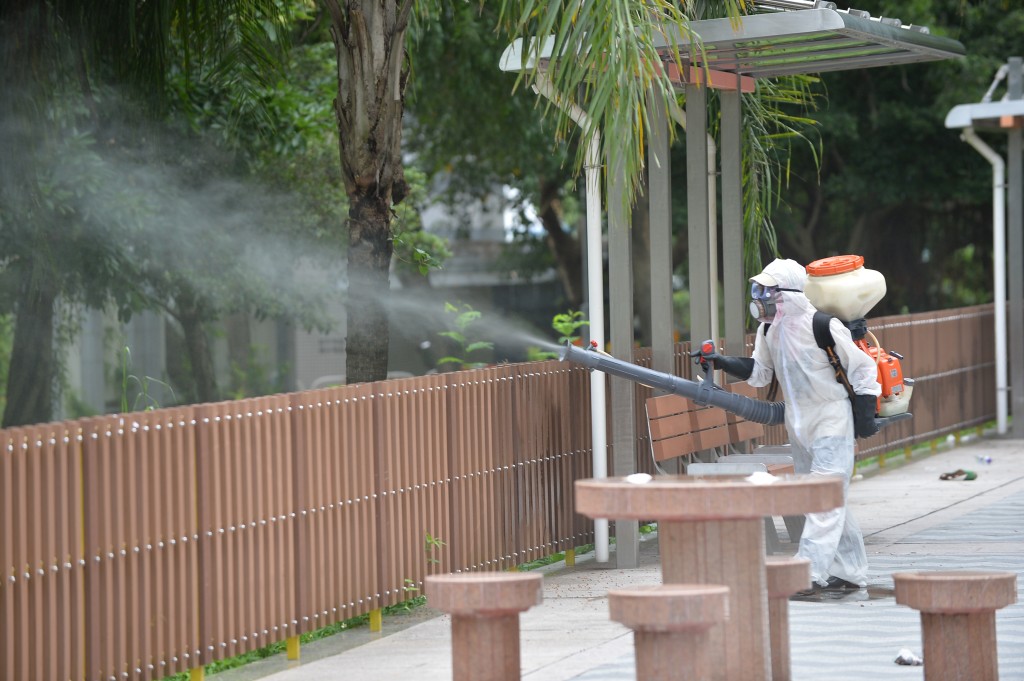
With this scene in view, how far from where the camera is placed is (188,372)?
24.5m

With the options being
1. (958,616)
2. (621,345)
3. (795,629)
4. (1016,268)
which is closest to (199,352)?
(1016,268)

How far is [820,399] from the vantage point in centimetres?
789

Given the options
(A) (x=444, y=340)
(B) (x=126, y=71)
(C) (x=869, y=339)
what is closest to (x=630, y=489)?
(C) (x=869, y=339)

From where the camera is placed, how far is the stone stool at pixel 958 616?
5391 millimetres

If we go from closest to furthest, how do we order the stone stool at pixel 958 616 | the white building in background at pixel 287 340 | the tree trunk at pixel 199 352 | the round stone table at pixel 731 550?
the round stone table at pixel 731 550 < the stone stool at pixel 958 616 < the tree trunk at pixel 199 352 < the white building in background at pixel 287 340

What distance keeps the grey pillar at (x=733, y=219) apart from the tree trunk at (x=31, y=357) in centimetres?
671

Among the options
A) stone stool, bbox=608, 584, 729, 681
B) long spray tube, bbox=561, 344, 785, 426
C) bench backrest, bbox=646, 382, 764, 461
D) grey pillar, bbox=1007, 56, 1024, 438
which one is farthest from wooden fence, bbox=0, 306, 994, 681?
grey pillar, bbox=1007, 56, 1024, 438

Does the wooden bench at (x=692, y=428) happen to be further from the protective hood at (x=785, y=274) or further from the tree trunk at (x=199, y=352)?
the tree trunk at (x=199, y=352)

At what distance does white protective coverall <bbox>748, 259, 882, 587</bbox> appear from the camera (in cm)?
780

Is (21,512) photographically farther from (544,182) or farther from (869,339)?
(544,182)

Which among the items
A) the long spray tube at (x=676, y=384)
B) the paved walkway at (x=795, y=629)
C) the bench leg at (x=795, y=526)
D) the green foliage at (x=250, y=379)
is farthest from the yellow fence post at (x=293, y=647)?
the green foliage at (x=250, y=379)

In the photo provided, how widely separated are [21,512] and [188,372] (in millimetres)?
19227

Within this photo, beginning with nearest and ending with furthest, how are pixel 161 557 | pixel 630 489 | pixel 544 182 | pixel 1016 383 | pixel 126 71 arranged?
pixel 630 489, pixel 161 557, pixel 126 71, pixel 1016 383, pixel 544 182

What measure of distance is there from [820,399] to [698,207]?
6.58 feet
